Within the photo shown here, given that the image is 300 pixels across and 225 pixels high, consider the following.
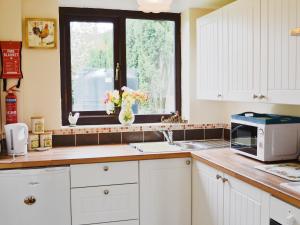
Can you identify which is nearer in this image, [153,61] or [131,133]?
[131,133]

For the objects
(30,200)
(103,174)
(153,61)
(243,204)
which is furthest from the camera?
(153,61)

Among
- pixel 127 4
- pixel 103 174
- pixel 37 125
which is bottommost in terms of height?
pixel 103 174

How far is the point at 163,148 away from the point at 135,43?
42.9 inches

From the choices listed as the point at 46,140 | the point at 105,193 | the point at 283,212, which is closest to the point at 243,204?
the point at 283,212

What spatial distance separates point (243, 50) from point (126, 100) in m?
1.16

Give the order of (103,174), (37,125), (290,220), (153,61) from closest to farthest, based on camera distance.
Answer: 1. (290,220)
2. (103,174)
3. (37,125)
4. (153,61)

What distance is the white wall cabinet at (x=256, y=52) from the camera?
6.49 feet

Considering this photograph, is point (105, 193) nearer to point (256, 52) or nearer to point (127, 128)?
point (127, 128)

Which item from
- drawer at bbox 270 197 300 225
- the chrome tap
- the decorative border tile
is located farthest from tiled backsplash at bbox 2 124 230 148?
drawer at bbox 270 197 300 225

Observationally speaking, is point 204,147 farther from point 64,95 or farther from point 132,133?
point 64,95

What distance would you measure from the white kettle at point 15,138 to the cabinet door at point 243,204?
1.51 metres

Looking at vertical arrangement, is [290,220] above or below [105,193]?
above

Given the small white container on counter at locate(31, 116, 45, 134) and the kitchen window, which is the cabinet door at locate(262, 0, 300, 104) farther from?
the small white container on counter at locate(31, 116, 45, 134)

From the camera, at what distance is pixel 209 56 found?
2.93 m
